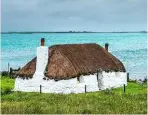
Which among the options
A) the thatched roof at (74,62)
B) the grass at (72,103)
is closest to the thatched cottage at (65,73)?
the thatched roof at (74,62)

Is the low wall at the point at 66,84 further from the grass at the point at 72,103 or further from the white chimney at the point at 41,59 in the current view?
the grass at the point at 72,103

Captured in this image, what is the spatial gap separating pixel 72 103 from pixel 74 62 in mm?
10272

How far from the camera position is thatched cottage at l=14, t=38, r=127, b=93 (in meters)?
41.8

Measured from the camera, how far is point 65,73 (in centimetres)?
4194

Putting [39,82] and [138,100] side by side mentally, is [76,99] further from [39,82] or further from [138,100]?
[39,82]

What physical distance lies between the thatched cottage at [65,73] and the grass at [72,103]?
2.00 m

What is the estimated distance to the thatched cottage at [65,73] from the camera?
41.8 meters

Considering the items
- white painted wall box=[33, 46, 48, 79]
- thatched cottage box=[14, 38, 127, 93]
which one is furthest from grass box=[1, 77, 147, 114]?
white painted wall box=[33, 46, 48, 79]

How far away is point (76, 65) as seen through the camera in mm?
43719

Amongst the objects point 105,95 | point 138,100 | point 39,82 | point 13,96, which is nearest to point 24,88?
point 39,82

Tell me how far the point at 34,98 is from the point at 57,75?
15.3 feet

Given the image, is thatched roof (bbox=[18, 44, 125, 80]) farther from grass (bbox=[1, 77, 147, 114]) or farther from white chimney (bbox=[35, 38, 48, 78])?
grass (bbox=[1, 77, 147, 114])

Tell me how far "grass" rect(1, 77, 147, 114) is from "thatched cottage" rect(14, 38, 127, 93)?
6.57 ft

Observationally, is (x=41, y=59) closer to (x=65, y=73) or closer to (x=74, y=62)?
(x=65, y=73)
